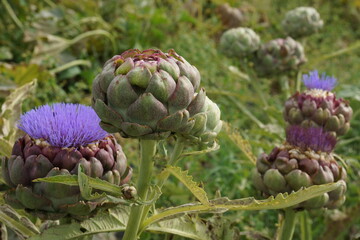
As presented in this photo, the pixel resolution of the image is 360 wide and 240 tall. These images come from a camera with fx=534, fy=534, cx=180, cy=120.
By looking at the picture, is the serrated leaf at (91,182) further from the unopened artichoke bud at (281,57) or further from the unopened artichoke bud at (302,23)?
the unopened artichoke bud at (302,23)

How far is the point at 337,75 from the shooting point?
2205 millimetres

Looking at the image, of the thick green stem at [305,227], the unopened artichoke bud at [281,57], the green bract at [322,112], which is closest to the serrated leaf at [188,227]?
the thick green stem at [305,227]

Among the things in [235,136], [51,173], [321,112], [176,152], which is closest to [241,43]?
[321,112]

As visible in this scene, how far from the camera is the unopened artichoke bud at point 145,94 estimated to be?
2.14 feet

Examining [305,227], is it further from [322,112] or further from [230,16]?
[230,16]

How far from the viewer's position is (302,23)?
1.77 metres

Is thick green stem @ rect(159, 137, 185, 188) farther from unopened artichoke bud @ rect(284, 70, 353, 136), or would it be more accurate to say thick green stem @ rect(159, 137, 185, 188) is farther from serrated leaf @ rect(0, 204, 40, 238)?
unopened artichoke bud @ rect(284, 70, 353, 136)

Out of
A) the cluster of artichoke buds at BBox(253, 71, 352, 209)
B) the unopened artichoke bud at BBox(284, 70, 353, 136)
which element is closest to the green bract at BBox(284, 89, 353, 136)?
the unopened artichoke bud at BBox(284, 70, 353, 136)

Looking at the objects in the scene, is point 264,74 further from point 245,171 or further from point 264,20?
point 264,20

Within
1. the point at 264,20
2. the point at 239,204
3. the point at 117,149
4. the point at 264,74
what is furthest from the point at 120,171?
the point at 264,20

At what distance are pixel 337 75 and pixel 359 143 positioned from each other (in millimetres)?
479

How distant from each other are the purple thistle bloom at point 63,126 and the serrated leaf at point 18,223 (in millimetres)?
131

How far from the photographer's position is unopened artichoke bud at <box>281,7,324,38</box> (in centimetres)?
176

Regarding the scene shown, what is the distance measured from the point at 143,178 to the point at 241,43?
0.98m
